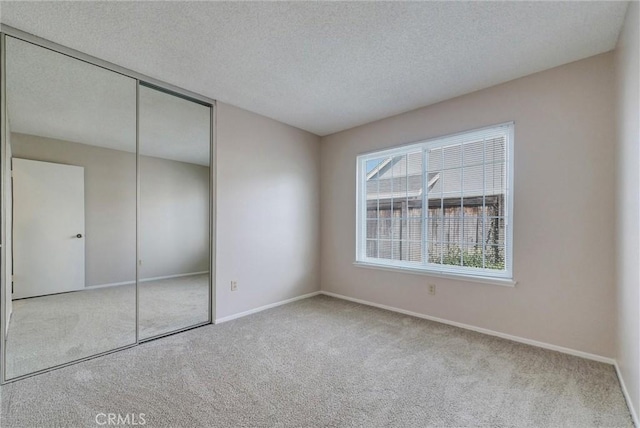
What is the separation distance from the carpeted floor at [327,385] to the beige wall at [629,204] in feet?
0.96

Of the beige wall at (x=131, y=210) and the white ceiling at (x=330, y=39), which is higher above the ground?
the white ceiling at (x=330, y=39)

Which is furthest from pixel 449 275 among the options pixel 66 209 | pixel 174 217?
pixel 66 209

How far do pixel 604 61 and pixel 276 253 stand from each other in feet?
12.4

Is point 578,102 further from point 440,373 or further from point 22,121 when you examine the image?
point 22,121

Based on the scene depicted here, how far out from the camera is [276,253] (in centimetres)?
387

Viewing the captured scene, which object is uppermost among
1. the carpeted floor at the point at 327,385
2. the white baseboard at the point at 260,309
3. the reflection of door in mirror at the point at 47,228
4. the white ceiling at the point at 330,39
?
the white ceiling at the point at 330,39

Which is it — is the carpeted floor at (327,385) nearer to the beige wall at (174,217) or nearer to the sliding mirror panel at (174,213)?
the sliding mirror panel at (174,213)

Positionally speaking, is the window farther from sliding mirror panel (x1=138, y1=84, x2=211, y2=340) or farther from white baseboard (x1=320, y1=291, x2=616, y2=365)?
sliding mirror panel (x1=138, y1=84, x2=211, y2=340)

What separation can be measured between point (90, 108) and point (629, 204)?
14.1ft

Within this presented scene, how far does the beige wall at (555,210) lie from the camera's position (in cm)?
227

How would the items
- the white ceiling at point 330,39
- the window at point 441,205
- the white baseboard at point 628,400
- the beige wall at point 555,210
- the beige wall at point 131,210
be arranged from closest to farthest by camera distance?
1. the white baseboard at point 628,400
2. the white ceiling at point 330,39
3. the beige wall at point 555,210
4. the beige wall at point 131,210
5. the window at point 441,205

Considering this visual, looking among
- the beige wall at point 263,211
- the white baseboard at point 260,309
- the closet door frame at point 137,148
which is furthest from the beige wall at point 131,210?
Answer: the white baseboard at point 260,309

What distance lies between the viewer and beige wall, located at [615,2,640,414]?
5.28 ft

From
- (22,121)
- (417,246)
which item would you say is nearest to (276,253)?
(417,246)
